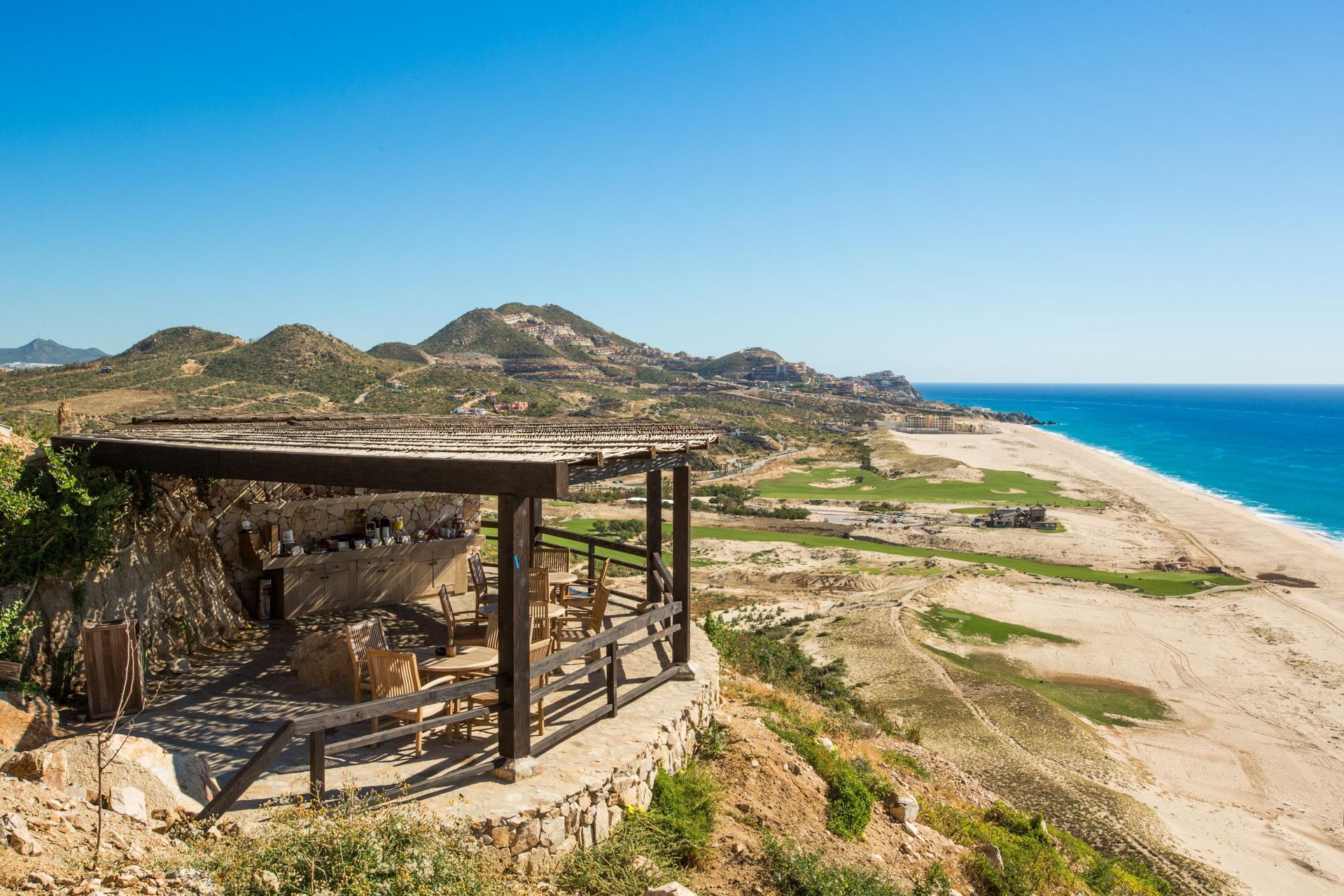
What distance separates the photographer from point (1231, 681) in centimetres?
1991

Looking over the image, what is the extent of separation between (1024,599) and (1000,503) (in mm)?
25285

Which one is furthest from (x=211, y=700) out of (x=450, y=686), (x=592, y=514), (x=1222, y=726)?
(x=592, y=514)

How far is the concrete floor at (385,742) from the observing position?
549 centimetres

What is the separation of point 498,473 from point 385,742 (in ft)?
8.94

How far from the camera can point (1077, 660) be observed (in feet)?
69.0

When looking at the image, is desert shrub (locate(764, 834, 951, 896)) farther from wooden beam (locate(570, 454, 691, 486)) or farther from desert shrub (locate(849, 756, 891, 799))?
wooden beam (locate(570, 454, 691, 486))

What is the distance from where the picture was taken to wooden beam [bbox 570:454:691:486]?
5801 mm

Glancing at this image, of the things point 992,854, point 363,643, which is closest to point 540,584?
point 363,643

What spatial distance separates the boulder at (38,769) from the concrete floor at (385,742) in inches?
40.3

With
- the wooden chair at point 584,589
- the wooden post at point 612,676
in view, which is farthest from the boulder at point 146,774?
the wooden chair at point 584,589

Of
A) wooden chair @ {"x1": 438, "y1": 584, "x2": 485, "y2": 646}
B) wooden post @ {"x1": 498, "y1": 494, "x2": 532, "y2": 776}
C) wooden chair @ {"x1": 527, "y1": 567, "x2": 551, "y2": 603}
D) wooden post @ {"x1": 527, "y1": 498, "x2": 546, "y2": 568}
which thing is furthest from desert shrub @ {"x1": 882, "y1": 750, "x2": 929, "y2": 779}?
wooden post @ {"x1": 498, "y1": 494, "x2": 532, "y2": 776}

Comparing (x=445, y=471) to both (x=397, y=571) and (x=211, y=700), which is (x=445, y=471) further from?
(x=397, y=571)

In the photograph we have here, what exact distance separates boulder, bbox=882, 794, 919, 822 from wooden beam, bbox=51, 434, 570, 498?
17.9ft

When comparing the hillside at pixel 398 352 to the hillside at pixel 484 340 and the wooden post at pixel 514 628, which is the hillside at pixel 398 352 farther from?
the wooden post at pixel 514 628
